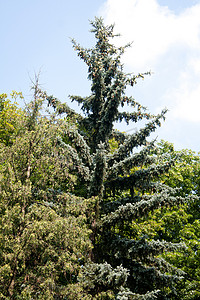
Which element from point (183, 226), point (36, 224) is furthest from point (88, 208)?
point (183, 226)

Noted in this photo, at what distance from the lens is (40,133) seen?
33.1 feet

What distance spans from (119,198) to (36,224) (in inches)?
206

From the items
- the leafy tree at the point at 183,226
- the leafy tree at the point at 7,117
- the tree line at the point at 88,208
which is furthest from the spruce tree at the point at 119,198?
the leafy tree at the point at 7,117

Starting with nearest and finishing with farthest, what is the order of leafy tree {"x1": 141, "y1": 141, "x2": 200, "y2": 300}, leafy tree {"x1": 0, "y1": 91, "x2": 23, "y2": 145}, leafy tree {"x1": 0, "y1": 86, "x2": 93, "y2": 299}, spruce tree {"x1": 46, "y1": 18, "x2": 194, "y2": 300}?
leafy tree {"x1": 0, "y1": 86, "x2": 93, "y2": 299} → spruce tree {"x1": 46, "y1": 18, "x2": 194, "y2": 300} → leafy tree {"x1": 141, "y1": 141, "x2": 200, "y2": 300} → leafy tree {"x1": 0, "y1": 91, "x2": 23, "y2": 145}

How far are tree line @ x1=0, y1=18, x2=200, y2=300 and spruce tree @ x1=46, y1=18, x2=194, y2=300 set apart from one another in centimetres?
4

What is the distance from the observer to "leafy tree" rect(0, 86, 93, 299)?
312 inches

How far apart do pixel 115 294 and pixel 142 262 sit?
220cm

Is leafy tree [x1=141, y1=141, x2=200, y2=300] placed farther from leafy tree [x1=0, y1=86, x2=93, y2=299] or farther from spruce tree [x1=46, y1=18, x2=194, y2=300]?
leafy tree [x1=0, y1=86, x2=93, y2=299]

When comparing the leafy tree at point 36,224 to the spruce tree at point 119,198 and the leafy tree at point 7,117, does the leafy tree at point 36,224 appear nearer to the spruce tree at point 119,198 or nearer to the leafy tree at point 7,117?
the spruce tree at point 119,198

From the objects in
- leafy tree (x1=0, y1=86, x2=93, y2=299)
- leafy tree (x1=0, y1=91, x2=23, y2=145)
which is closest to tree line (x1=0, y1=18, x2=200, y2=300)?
leafy tree (x1=0, y1=86, x2=93, y2=299)

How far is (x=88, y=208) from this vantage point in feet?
32.4

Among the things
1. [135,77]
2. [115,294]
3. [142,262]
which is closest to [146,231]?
[142,262]

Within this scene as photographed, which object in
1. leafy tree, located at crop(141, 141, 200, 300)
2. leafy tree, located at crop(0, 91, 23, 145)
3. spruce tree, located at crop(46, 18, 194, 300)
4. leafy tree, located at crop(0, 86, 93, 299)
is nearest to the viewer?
leafy tree, located at crop(0, 86, 93, 299)

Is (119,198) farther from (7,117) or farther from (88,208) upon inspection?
(7,117)
